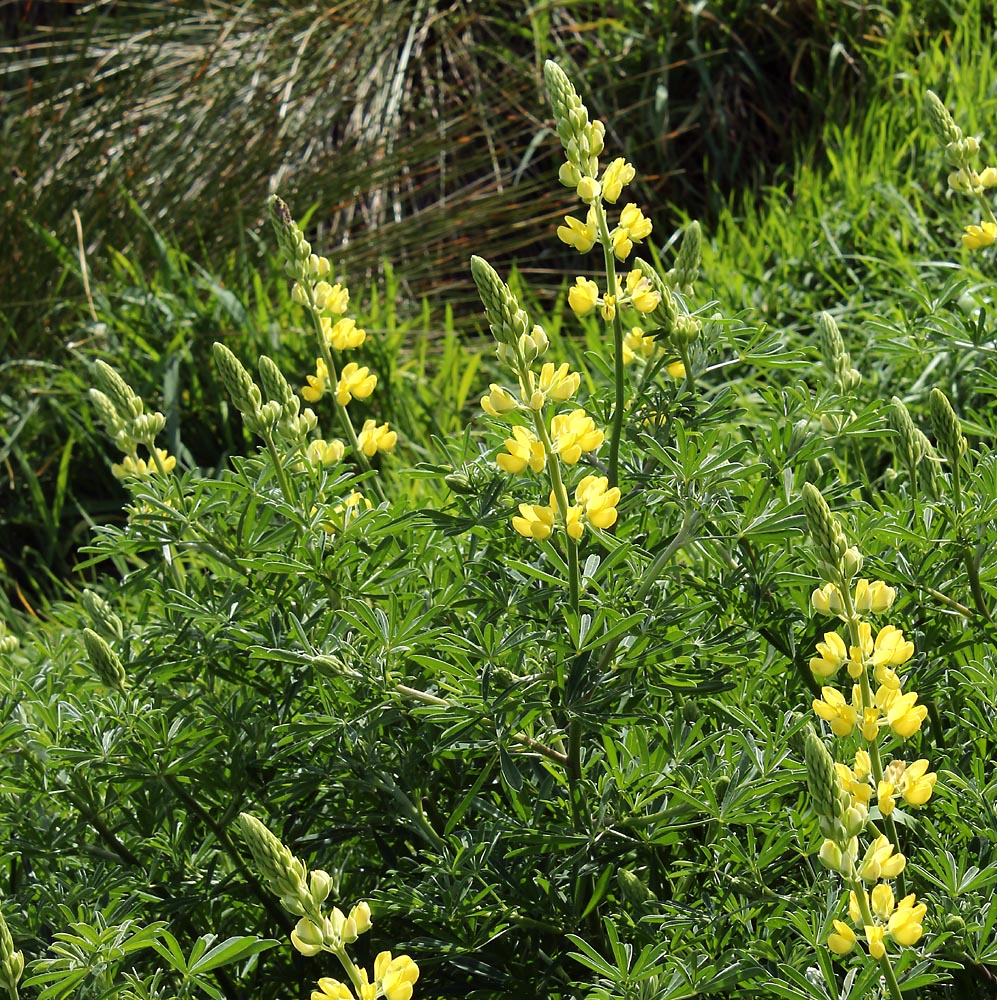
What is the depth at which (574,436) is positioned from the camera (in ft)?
3.96

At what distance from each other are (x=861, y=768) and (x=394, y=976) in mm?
425

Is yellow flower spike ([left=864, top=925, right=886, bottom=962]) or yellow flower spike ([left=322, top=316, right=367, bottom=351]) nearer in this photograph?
yellow flower spike ([left=864, top=925, right=886, bottom=962])

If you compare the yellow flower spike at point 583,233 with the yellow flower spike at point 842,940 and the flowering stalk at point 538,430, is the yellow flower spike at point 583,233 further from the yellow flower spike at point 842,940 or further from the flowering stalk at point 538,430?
the yellow flower spike at point 842,940

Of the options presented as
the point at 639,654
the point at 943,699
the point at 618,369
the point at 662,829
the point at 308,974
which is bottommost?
the point at 308,974

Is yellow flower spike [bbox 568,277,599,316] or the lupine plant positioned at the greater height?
yellow flower spike [bbox 568,277,599,316]

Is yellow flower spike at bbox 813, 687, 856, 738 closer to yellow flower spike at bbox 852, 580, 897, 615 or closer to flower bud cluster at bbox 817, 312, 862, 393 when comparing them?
yellow flower spike at bbox 852, 580, 897, 615

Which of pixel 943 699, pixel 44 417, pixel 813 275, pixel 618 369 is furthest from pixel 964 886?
pixel 44 417

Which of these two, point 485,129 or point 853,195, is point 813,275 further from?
point 485,129

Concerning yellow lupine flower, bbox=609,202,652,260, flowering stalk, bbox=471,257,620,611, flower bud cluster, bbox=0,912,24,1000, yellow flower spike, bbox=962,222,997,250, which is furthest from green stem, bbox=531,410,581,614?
yellow flower spike, bbox=962,222,997,250

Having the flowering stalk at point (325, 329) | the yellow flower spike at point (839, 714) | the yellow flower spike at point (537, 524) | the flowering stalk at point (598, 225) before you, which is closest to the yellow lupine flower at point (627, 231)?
the flowering stalk at point (598, 225)

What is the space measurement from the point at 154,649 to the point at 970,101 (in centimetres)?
278

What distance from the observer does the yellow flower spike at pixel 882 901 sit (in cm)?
100

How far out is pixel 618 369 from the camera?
1382 mm

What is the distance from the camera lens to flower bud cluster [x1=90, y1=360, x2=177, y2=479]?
1.66 m
